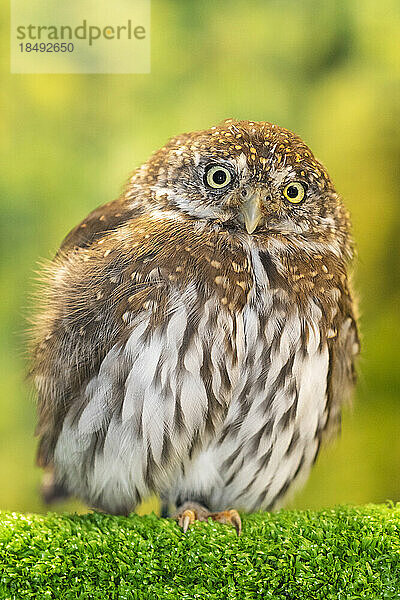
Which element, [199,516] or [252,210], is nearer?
[252,210]

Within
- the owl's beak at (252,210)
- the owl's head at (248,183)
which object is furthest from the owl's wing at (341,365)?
the owl's beak at (252,210)

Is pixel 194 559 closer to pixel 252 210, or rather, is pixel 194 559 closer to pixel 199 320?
pixel 199 320

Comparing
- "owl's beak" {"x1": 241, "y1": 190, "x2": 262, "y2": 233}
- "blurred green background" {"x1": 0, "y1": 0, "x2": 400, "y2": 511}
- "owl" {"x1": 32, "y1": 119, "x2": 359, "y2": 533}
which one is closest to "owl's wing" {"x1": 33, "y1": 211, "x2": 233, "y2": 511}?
"owl" {"x1": 32, "y1": 119, "x2": 359, "y2": 533}

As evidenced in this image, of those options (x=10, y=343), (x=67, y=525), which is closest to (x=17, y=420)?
(x=10, y=343)

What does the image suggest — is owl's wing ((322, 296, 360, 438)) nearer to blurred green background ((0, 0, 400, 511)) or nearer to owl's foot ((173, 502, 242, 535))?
owl's foot ((173, 502, 242, 535))

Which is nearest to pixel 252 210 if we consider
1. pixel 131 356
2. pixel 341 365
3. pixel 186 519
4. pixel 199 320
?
pixel 199 320

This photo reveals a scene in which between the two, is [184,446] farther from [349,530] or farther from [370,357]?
[370,357]

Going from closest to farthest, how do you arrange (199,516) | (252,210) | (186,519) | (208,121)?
1. (252,210)
2. (186,519)
3. (199,516)
4. (208,121)
